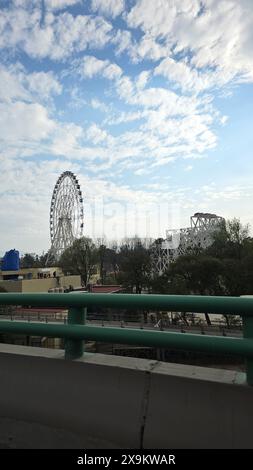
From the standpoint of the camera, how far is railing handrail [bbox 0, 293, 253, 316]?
307cm

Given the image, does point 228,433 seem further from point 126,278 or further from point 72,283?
point 72,283

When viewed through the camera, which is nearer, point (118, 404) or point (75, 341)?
point (118, 404)

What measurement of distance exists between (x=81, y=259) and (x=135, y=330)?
281ft

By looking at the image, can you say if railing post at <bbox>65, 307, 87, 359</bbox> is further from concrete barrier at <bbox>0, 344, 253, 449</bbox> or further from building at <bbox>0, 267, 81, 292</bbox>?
building at <bbox>0, 267, 81, 292</bbox>

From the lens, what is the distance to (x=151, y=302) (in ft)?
11.0

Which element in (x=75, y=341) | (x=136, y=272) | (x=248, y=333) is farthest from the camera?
(x=136, y=272)

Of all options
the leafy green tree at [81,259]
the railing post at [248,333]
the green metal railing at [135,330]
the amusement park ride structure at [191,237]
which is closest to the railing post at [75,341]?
the green metal railing at [135,330]

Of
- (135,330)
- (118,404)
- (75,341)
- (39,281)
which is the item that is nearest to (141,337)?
(135,330)

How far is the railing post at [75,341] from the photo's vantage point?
3750 millimetres

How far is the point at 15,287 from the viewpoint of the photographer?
6869 cm

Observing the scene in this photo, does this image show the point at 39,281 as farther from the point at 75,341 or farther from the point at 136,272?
the point at 75,341

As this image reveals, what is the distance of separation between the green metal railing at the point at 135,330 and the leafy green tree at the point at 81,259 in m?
83.0

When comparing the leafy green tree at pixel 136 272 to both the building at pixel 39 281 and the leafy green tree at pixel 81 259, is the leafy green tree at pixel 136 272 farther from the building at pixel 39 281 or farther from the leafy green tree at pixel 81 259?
the leafy green tree at pixel 81 259
